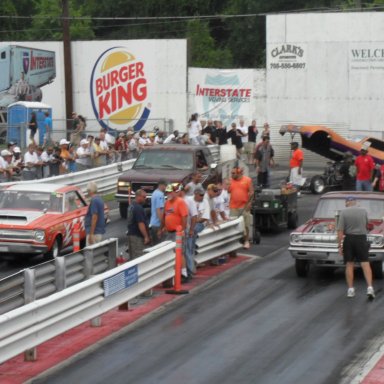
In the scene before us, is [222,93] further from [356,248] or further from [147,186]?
[356,248]

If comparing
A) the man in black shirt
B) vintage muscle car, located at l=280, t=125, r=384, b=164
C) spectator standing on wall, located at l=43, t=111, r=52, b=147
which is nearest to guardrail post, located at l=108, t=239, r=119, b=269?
the man in black shirt

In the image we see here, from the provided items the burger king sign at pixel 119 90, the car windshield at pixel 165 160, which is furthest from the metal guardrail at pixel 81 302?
the burger king sign at pixel 119 90

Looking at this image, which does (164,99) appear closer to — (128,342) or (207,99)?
(207,99)

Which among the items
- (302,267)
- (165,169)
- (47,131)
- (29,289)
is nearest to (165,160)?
(165,169)

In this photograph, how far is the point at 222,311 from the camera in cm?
1752

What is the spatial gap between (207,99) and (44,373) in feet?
107

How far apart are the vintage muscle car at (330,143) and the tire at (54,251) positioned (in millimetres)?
12056

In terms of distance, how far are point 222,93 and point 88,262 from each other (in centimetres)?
2897

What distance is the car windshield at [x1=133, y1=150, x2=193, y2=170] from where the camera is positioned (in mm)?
28359

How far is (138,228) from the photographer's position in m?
19.3

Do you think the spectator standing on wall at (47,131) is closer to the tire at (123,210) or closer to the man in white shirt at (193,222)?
the tire at (123,210)

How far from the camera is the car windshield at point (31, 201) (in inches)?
869

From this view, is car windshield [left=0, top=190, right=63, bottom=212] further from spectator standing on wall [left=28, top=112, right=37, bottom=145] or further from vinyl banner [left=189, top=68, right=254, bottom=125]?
vinyl banner [left=189, top=68, right=254, bottom=125]

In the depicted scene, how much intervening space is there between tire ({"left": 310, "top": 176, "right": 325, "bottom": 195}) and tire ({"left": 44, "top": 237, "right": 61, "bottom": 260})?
1287 cm
